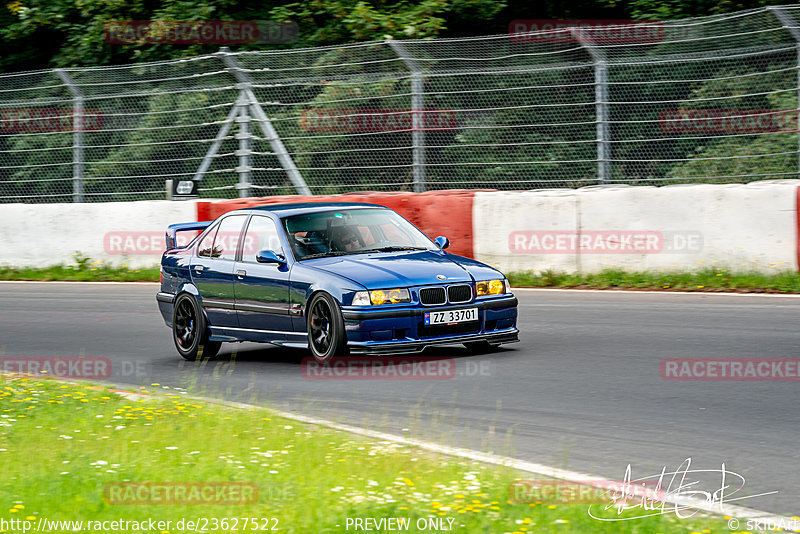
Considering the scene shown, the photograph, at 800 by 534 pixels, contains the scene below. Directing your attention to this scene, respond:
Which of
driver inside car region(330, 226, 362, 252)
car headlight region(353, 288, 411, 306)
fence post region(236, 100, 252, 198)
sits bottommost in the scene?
car headlight region(353, 288, 411, 306)

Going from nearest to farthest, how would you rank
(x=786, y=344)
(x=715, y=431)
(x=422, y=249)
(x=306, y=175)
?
(x=715, y=431)
(x=786, y=344)
(x=422, y=249)
(x=306, y=175)

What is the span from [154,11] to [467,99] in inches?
399

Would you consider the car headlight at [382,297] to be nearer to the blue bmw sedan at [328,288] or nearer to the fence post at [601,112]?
the blue bmw sedan at [328,288]

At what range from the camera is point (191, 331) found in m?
11.5

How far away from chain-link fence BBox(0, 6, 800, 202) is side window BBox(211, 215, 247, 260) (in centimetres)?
701

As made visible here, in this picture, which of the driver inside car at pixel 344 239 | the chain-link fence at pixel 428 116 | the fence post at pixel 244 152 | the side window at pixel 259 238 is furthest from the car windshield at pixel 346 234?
the fence post at pixel 244 152

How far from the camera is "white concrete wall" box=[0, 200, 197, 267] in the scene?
19.4 m

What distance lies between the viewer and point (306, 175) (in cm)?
1988

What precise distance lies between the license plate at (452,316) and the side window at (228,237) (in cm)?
221

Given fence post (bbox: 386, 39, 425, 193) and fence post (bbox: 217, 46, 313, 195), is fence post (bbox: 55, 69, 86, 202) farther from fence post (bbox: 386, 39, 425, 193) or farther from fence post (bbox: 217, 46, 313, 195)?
fence post (bbox: 386, 39, 425, 193)

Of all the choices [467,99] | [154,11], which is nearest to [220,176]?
[467,99]

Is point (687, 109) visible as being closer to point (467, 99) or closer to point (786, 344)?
point (467, 99)

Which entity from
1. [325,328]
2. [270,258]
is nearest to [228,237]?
[270,258]

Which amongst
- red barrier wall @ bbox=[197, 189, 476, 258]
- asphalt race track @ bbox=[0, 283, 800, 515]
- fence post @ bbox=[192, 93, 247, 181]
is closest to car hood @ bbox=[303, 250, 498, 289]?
asphalt race track @ bbox=[0, 283, 800, 515]
